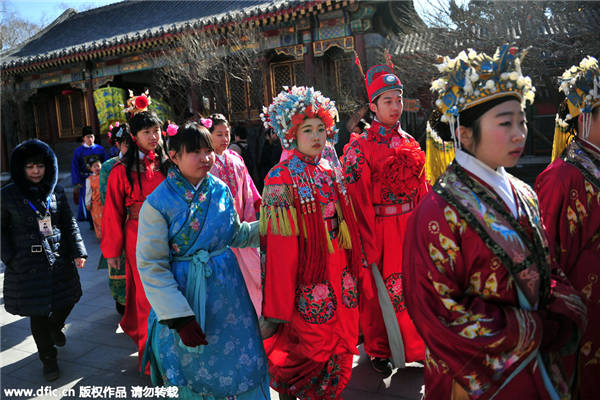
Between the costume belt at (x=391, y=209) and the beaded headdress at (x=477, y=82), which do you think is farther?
the costume belt at (x=391, y=209)

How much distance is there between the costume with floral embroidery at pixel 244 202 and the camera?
150 inches

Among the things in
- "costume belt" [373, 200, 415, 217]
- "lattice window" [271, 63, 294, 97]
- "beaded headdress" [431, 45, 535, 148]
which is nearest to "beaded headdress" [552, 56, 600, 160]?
"beaded headdress" [431, 45, 535, 148]

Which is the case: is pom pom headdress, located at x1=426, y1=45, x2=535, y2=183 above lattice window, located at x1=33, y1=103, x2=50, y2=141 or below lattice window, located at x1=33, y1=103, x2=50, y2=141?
below

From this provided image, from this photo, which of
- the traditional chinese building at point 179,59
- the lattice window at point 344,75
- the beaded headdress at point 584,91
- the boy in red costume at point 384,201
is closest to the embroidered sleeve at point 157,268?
the boy in red costume at point 384,201

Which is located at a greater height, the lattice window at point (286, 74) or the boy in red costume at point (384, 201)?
the lattice window at point (286, 74)

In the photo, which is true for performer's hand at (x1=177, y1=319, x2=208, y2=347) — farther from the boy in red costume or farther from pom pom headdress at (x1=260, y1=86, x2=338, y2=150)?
the boy in red costume

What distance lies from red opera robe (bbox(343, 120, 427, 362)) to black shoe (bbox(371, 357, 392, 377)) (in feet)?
0.14

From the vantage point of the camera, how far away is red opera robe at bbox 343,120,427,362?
10.7ft

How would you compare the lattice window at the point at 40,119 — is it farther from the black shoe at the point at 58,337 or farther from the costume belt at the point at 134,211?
the costume belt at the point at 134,211

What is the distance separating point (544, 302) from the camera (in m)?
1.66

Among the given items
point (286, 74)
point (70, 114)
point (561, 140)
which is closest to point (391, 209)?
point (561, 140)

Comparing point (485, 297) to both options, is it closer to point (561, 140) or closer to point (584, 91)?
point (584, 91)

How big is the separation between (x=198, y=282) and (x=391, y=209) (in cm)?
160

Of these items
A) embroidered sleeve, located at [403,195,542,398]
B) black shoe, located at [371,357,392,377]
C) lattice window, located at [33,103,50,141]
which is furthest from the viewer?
lattice window, located at [33,103,50,141]
